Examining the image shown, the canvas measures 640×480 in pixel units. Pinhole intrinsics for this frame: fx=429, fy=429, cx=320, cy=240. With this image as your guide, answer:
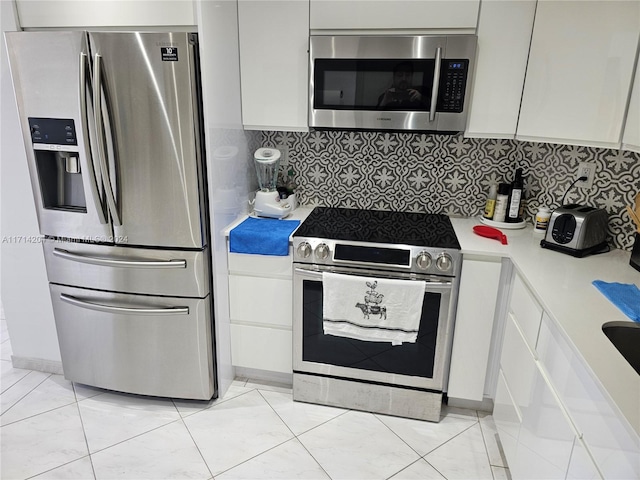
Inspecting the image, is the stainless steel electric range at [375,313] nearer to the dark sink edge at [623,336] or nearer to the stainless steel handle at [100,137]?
the dark sink edge at [623,336]

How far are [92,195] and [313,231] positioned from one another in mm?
1024

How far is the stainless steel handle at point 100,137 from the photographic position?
1.76 m

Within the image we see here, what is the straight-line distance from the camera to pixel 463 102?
2010mm

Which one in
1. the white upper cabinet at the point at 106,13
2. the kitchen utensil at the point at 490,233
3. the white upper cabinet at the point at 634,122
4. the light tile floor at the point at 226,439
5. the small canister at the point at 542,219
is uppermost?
the white upper cabinet at the point at 106,13

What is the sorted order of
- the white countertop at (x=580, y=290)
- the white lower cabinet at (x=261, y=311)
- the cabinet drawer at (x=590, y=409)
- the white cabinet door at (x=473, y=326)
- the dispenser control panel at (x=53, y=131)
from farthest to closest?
the white lower cabinet at (x=261, y=311) < the white cabinet door at (x=473, y=326) < the dispenser control panel at (x=53, y=131) < the white countertop at (x=580, y=290) < the cabinet drawer at (x=590, y=409)

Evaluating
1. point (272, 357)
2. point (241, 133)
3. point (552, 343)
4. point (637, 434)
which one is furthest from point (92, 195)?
point (637, 434)

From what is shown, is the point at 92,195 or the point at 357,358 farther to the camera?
the point at 357,358

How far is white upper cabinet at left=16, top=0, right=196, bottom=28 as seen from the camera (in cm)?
180

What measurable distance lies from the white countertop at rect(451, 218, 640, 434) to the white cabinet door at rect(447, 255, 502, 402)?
0.09 metres

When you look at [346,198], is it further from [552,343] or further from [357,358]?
[552,343]

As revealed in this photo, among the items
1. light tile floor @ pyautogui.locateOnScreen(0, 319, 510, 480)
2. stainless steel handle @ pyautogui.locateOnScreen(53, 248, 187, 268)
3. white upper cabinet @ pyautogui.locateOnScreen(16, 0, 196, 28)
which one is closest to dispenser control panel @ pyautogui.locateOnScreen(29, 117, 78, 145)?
white upper cabinet @ pyautogui.locateOnScreen(16, 0, 196, 28)

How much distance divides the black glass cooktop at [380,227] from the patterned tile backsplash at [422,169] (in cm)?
10

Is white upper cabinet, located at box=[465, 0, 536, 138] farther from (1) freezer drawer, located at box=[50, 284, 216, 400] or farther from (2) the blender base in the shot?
(1) freezer drawer, located at box=[50, 284, 216, 400]

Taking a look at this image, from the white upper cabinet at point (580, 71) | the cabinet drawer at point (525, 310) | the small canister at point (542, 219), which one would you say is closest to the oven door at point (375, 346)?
the cabinet drawer at point (525, 310)
